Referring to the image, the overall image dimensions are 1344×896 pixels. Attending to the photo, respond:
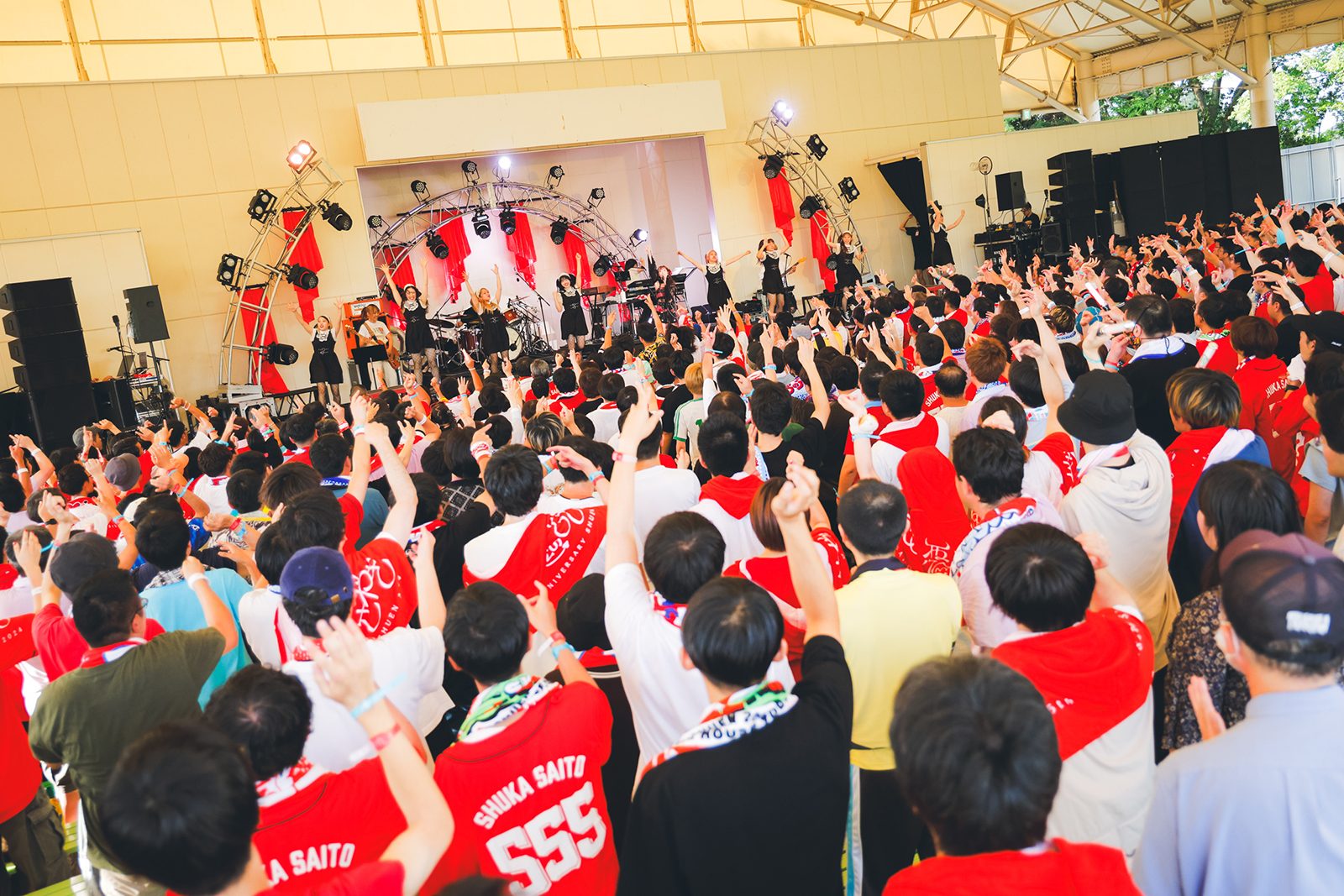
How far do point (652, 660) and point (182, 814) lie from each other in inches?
36.6

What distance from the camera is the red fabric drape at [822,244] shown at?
16.1 m

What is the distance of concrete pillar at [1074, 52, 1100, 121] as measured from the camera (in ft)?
71.0

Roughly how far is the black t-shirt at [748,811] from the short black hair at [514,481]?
55.4 inches

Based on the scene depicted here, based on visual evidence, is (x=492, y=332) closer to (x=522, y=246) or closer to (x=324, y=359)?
(x=324, y=359)

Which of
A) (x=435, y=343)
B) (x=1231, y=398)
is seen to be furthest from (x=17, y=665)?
(x=435, y=343)

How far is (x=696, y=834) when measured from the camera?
1.53 metres

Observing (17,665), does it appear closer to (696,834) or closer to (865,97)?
(696,834)

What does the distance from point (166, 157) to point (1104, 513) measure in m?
13.2

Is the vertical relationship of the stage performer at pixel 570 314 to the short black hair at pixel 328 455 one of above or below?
above

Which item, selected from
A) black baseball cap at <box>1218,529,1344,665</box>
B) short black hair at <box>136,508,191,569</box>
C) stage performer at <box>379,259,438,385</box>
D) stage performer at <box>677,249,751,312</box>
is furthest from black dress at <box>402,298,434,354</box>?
black baseball cap at <box>1218,529,1344,665</box>

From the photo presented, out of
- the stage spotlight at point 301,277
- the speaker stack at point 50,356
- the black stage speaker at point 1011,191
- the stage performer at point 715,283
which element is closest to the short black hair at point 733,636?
the speaker stack at point 50,356

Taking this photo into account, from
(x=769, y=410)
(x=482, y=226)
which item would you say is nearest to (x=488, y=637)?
(x=769, y=410)

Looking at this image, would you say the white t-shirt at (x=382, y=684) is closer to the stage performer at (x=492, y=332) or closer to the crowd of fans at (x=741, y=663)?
the crowd of fans at (x=741, y=663)

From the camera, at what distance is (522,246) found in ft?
51.3
